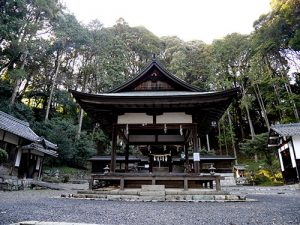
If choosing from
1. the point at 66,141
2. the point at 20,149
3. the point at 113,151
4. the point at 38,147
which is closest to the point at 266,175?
the point at 113,151

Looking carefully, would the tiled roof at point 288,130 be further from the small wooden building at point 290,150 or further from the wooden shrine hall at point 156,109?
the wooden shrine hall at point 156,109

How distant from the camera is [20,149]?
17.7m

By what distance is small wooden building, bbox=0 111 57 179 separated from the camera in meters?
15.6

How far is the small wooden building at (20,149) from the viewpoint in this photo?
15633 mm

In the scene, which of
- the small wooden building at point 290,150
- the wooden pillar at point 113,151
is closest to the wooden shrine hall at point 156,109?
the wooden pillar at point 113,151

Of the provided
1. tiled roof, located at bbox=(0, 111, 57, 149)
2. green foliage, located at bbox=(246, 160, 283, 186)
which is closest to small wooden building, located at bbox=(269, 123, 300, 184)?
green foliage, located at bbox=(246, 160, 283, 186)

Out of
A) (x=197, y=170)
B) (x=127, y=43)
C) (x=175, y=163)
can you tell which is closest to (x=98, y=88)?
(x=127, y=43)

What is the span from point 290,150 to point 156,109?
14217 mm

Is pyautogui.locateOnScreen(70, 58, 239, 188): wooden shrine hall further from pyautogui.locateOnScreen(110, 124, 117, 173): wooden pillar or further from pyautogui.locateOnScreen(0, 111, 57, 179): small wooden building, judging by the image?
pyautogui.locateOnScreen(0, 111, 57, 179): small wooden building

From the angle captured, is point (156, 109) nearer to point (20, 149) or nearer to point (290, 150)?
point (20, 149)

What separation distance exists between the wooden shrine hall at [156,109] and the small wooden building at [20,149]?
24.0 feet

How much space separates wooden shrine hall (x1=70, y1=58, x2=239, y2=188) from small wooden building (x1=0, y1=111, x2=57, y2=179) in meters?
7.32

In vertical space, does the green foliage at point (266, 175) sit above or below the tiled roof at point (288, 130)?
below

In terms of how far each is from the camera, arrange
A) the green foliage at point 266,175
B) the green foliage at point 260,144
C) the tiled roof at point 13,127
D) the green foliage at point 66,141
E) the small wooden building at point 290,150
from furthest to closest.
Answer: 1. the green foliage at point 66,141
2. the green foliage at point 260,144
3. the green foliage at point 266,175
4. the small wooden building at point 290,150
5. the tiled roof at point 13,127
